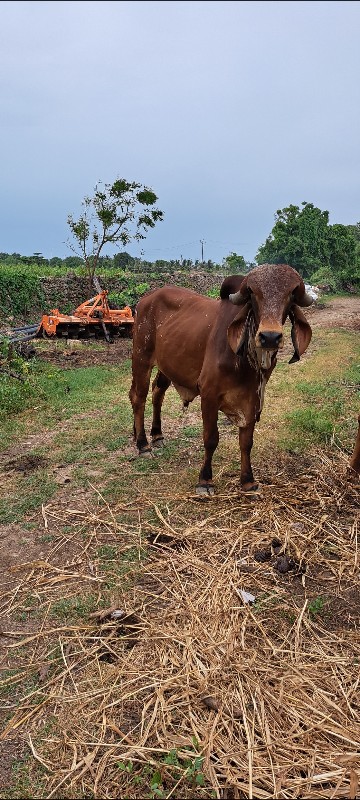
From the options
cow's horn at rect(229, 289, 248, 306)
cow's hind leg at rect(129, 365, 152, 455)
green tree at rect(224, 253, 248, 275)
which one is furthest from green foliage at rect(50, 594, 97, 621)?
green tree at rect(224, 253, 248, 275)

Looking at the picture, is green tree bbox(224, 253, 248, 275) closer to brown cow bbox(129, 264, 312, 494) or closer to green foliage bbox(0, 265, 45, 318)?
green foliage bbox(0, 265, 45, 318)

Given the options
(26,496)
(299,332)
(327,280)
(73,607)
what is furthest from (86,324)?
(327,280)

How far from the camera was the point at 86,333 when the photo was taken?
14.5m

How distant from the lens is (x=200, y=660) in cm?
258

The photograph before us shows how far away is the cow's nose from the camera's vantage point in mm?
3330

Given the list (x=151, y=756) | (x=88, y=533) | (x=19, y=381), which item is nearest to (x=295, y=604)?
(x=151, y=756)

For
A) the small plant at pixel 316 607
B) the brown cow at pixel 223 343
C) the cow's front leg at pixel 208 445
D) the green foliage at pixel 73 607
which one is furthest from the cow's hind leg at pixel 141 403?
the small plant at pixel 316 607

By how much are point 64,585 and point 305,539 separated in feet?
5.65

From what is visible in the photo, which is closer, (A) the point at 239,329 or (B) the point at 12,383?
(A) the point at 239,329

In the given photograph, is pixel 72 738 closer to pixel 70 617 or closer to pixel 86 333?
pixel 70 617

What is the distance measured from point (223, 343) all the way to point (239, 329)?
13.8 inches

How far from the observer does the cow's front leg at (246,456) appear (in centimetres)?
445

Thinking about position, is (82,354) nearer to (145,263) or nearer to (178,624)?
(178,624)

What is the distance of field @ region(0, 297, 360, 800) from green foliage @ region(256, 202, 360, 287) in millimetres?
28424
